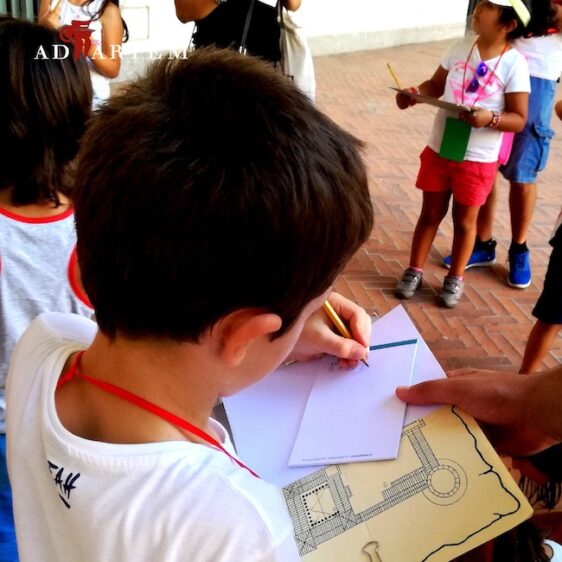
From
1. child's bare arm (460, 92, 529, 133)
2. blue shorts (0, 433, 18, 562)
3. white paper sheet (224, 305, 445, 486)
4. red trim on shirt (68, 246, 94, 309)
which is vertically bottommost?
blue shorts (0, 433, 18, 562)

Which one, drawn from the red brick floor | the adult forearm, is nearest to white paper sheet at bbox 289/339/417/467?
the adult forearm

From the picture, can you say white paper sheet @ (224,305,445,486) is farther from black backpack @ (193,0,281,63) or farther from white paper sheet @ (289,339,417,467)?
black backpack @ (193,0,281,63)

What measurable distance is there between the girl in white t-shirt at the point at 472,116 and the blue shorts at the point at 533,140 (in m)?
0.40

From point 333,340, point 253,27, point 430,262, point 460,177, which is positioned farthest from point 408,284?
point 333,340

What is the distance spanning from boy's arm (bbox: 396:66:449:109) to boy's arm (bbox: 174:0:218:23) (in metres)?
1.04

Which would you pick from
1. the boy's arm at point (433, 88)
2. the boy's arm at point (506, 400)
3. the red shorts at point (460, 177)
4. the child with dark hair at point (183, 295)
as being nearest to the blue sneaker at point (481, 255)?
the red shorts at point (460, 177)

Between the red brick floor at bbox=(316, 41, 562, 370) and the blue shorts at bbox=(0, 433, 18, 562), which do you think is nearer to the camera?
the blue shorts at bbox=(0, 433, 18, 562)

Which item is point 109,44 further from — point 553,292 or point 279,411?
point 279,411

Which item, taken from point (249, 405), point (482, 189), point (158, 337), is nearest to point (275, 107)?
point (158, 337)

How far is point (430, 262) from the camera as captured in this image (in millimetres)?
4000

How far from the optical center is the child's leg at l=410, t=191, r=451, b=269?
133 inches

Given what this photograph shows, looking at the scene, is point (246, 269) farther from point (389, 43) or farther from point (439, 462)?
point (389, 43)

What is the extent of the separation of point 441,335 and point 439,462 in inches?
95.0

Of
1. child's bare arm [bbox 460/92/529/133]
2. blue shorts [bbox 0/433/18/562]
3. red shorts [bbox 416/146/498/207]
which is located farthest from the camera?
red shorts [bbox 416/146/498/207]
